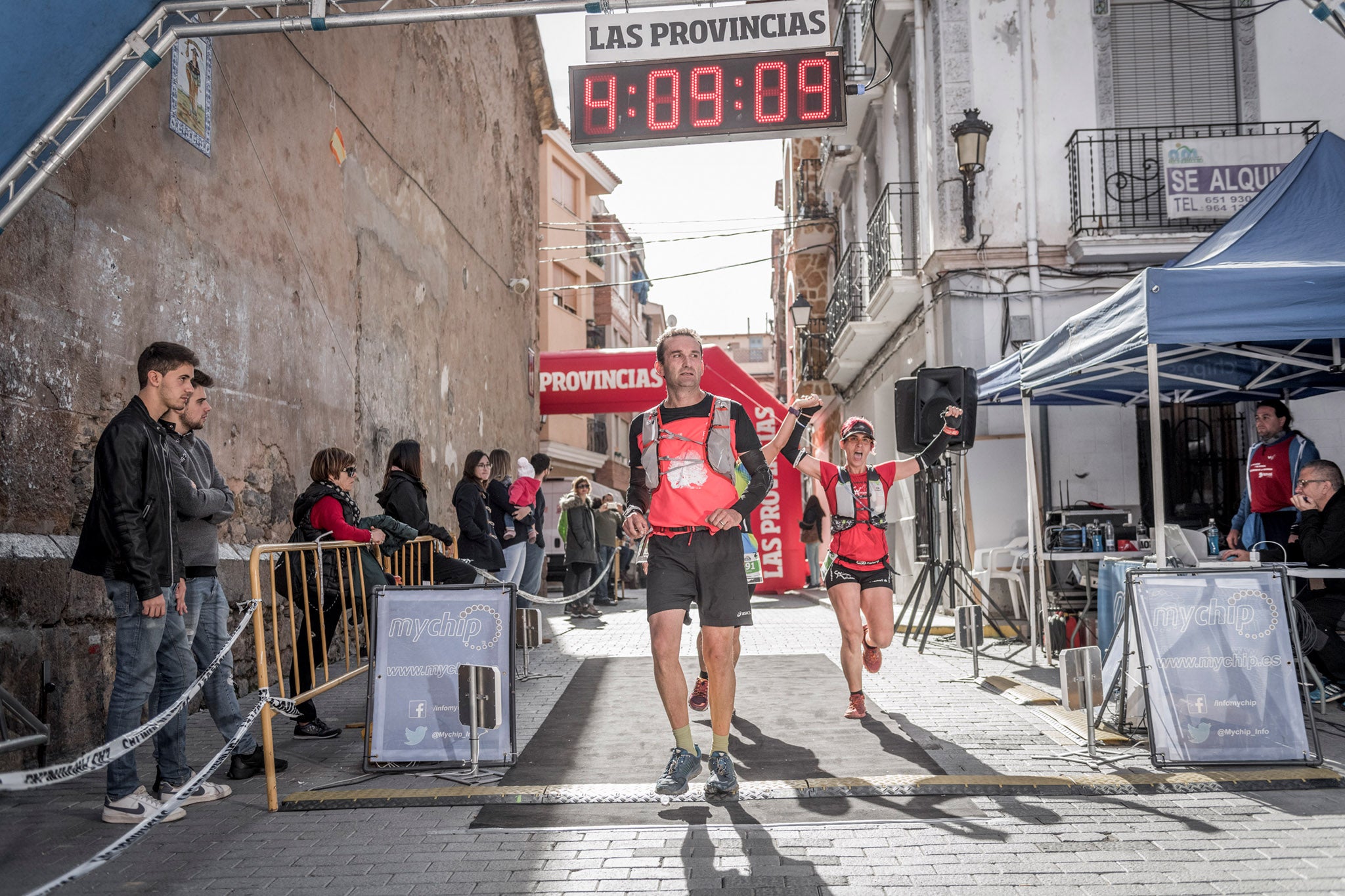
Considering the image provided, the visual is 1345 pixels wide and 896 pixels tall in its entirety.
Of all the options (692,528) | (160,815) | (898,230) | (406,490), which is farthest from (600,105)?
(160,815)

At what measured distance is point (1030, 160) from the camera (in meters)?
12.6

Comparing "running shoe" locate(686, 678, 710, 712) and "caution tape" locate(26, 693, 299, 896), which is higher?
"caution tape" locate(26, 693, 299, 896)

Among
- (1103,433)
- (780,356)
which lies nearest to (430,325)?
(1103,433)

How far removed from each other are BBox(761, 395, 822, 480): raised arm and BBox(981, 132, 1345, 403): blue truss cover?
1.91 metres

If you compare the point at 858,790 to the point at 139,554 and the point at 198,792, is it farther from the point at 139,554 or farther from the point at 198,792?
the point at 139,554

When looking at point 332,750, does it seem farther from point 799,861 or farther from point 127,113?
point 127,113

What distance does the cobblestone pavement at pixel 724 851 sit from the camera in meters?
3.65

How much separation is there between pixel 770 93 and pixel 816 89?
0.37m

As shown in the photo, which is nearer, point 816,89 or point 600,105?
point 816,89

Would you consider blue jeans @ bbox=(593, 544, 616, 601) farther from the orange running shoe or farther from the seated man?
the seated man

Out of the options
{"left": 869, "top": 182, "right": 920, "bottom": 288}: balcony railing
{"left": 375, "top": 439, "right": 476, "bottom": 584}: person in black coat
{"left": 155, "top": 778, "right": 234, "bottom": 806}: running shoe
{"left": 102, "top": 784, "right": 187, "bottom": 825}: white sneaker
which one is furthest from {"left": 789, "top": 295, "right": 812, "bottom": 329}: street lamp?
{"left": 102, "top": 784, "right": 187, "bottom": 825}: white sneaker

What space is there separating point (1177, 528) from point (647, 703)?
3.96 m

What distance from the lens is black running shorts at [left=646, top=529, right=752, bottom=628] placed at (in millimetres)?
4926

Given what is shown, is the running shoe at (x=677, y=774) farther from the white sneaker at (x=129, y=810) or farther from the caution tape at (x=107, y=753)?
the white sneaker at (x=129, y=810)
